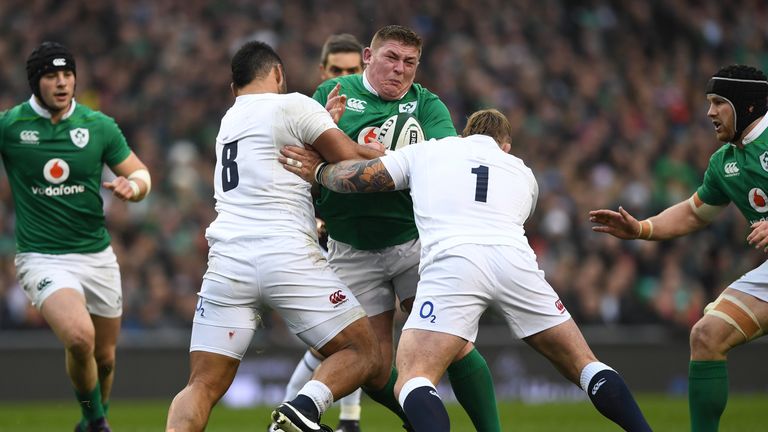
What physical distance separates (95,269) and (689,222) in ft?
16.2

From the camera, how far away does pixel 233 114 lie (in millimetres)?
7977

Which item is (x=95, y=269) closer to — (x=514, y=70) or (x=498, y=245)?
(x=498, y=245)

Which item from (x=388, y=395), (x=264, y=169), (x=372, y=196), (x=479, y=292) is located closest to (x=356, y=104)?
(x=372, y=196)

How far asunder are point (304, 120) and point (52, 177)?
9.84ft

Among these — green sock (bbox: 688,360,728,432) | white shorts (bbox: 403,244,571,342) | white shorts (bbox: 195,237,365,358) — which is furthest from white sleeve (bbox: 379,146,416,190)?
green sock (bbox: 688,360,728,432)

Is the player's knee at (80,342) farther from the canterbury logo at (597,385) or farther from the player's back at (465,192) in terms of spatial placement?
the canterbury logo at (597,385)

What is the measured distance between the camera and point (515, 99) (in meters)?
22.7

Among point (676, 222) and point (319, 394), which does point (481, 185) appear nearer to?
point (319, 394)

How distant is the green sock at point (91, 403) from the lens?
9.68 m

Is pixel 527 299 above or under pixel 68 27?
under

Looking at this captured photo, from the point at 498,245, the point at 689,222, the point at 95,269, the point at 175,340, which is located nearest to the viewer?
the point at 498,245

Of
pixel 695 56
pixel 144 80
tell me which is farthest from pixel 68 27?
pixel 695 56

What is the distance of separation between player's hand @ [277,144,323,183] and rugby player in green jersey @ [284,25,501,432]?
61cm

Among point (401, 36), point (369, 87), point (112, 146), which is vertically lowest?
point (112, 146)
